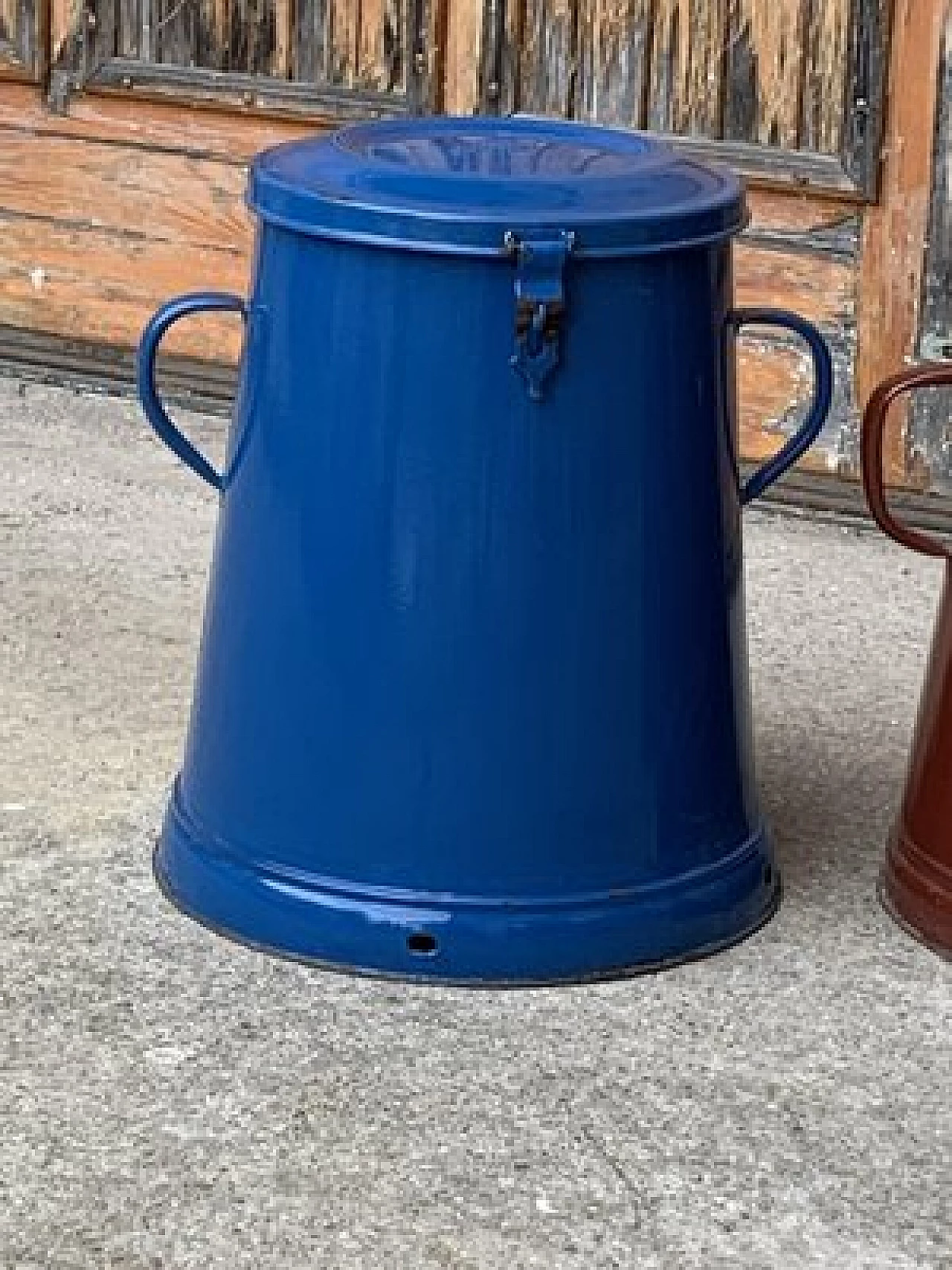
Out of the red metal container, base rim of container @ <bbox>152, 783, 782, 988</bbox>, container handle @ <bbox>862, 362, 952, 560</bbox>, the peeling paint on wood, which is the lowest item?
base rim of container @ <bbox>152, 783, 782, 988</bbox>

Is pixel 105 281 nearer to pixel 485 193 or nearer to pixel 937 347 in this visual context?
pixel 937 347

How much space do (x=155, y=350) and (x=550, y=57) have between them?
167 cm

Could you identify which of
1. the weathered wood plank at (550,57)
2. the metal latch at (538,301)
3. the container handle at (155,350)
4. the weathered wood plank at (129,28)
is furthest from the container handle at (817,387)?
the weathered wood plank at (129,28)

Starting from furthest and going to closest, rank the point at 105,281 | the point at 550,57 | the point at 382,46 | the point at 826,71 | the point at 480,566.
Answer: the point at 105,281 → the point at 382,46 → the point at 550,57 → the point at 826,71 → the point at 480,566

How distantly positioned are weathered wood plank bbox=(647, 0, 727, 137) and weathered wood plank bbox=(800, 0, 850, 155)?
0.13 m

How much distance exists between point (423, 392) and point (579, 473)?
171 mm

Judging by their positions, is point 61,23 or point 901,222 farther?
point 61,23

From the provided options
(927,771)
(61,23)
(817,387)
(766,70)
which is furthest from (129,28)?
A: (927,771)

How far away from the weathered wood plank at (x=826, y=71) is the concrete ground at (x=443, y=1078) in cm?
110

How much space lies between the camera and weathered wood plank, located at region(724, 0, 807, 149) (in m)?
4.30

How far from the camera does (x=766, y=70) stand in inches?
170

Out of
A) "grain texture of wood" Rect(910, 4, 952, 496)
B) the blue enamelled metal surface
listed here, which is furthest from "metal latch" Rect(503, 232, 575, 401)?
"grain texture of wood" Rect(910, 4, 952, 496)

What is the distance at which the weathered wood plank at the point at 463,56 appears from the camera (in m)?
4.54

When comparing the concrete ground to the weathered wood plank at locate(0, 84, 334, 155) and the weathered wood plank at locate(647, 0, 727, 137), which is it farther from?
the weathered wood plank at locate(0, 84, 334, 155)
